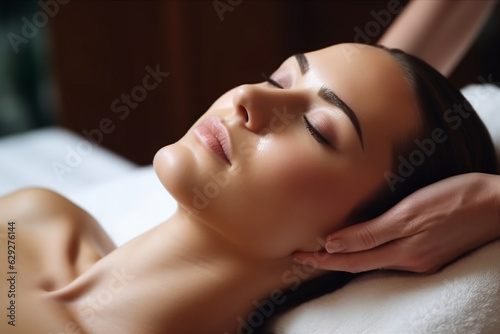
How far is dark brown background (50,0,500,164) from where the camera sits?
3.12m

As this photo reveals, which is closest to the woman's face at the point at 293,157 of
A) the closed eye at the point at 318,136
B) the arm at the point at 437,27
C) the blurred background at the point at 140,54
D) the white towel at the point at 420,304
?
the closed eye at the point at 318,136

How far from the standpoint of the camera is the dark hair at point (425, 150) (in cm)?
108

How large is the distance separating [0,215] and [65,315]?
1.03 feet

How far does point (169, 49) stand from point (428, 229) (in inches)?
95.8

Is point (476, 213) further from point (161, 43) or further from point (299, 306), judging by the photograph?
point (161, 43)

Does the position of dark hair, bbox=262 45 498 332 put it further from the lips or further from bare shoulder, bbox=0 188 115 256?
bare shoulder, bbox=0 188 115 256

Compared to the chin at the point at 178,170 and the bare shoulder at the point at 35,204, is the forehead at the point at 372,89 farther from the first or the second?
the bare shoulder at the point at 35,204

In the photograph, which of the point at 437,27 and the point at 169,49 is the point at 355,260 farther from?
the point at 169,49

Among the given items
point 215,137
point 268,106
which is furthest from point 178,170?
point 268,106

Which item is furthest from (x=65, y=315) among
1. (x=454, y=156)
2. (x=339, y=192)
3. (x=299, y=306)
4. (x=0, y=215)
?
(x=454, y=156)

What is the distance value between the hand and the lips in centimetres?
23

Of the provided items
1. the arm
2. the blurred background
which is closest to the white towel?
the arm

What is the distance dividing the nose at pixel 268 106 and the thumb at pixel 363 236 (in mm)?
211

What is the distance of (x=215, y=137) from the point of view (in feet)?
3.51
